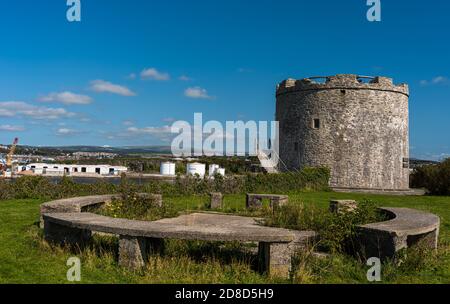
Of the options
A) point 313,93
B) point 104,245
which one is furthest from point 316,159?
point 104,245

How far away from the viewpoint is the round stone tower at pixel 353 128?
1017 inches

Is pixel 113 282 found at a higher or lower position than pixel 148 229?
lower

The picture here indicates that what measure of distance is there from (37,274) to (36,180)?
1166 centimetres

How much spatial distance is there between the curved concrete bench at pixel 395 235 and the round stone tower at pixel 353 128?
59.5 feet

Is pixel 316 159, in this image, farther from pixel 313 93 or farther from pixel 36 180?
pixel 36 180

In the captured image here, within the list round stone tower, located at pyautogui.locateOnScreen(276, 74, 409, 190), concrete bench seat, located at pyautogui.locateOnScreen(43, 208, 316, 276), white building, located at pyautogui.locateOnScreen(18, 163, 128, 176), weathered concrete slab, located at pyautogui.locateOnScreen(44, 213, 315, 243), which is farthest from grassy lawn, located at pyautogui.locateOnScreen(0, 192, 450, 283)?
white building, located at pyautogui.locateOnScreen(18, 163, 128, 176)

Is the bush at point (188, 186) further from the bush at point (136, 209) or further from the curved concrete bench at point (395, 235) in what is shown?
the curved concrete bench at point (395, 235)

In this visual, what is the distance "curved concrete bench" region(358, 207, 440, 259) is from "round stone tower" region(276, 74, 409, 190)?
18141 millimetres

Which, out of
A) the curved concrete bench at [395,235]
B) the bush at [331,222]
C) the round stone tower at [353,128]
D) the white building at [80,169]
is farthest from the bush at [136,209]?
the white building at [80,169]

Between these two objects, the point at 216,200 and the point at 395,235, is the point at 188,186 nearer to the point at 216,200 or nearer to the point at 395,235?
the point at 216,200

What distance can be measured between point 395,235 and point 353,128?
20144 millimetres

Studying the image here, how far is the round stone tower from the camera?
2584 cm
